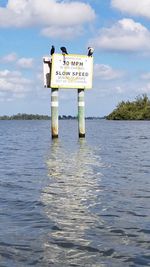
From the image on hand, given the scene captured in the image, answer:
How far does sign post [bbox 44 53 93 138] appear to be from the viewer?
37656 mm

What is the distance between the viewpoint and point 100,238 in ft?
28.5

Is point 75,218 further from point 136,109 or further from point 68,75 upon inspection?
point 136,109

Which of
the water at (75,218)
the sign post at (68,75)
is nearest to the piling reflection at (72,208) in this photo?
the water at (75,218)

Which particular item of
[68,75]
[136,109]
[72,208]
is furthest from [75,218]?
[136,109]

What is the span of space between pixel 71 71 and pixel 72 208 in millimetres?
28056

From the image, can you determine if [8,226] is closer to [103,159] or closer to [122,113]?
[103,159]

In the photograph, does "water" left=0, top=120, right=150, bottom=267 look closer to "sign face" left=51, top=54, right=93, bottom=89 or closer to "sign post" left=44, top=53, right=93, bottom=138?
"sign post" left=44, top=53, right=93, bottom=138

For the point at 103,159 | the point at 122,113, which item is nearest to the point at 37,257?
the point at 103,159

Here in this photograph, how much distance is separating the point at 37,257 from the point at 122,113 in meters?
144

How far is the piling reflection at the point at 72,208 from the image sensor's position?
8.12 m

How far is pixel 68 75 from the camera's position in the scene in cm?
3834

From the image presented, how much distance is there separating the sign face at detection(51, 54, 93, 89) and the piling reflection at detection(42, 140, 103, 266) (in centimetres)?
1887

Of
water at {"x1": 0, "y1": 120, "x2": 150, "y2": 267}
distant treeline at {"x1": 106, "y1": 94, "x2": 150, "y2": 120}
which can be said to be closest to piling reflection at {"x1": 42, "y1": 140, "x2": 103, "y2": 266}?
water at {"x1": 0, "y1": 120, "x2": 150, "y2": 267}

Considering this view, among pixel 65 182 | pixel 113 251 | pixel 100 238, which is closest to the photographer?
pixel 113 251
